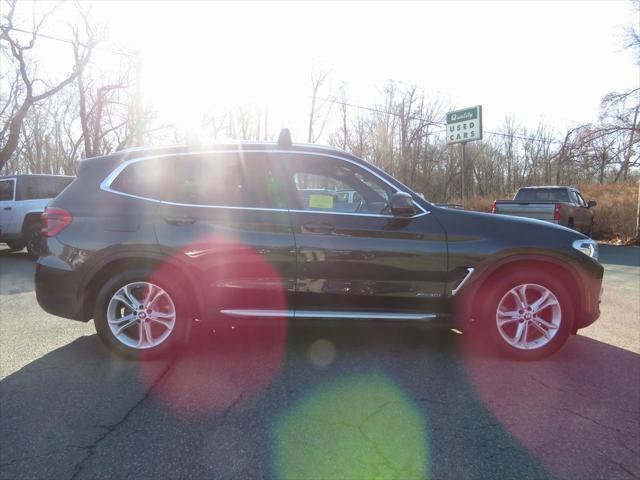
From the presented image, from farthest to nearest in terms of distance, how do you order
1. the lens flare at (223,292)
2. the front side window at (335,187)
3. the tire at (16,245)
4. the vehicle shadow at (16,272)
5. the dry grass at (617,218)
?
the dry grass at (617,218)
the tire at (16,245)
the vehicle shadow at (16,272)
the front side window at (335,187)
the lens flare at (223,292)

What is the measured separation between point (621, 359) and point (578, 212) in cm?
1181

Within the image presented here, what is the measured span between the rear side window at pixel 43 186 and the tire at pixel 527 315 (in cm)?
1065

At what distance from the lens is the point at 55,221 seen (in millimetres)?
3742

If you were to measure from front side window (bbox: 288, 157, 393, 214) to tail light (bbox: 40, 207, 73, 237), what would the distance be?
1924mm

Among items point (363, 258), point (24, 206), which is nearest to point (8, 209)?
point (24, 206)

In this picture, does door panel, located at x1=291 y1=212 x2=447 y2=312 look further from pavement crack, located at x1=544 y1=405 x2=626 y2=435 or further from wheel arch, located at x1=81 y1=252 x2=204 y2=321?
pavement crack, located at x1=544 y1=405 x2=626 y2=435

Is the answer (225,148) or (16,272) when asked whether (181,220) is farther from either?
(16,272)

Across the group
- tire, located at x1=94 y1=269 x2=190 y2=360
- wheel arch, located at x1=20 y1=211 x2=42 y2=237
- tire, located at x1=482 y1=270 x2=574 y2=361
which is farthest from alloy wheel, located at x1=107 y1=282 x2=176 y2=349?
wheel arch, located at x1=20 y1=211 x2=42 y2=237

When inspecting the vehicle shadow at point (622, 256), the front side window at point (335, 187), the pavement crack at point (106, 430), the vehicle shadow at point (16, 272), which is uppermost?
the front side window at point (335, 187)

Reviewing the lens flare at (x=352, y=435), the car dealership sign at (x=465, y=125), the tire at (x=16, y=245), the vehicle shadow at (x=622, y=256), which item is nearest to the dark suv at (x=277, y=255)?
the lens flare at (x=352, y=435)

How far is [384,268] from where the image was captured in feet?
12.0

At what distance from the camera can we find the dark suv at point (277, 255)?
364 cm

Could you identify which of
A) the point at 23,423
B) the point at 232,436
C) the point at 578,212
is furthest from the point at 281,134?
the point at 578,212

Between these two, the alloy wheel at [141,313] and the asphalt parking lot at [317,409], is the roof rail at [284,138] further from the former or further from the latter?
the asphalt parking lot at [317,409]
